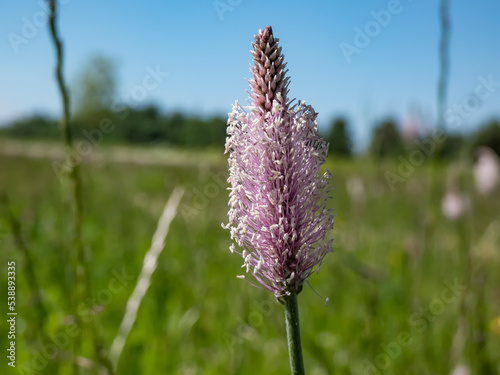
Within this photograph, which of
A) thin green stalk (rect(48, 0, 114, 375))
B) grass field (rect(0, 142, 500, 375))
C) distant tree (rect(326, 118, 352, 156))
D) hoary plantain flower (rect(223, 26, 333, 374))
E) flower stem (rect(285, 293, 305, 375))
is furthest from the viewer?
distant tree (rect(326, 118, 352, 156))

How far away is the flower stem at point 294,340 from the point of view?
79 centimetres

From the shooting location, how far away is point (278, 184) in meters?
0.95

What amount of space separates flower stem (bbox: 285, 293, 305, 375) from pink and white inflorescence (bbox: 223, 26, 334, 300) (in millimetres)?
44

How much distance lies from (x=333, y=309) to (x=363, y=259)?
6.44ft

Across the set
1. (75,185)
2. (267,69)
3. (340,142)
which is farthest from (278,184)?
(340,142)

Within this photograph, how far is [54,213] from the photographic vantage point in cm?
580

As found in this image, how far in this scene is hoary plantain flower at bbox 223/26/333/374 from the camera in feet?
2.98

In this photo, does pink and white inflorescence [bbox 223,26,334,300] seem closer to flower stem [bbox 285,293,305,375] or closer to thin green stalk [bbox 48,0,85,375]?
flower stem [bbox 285,293,305,375]

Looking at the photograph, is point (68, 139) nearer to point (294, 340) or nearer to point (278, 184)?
point (278, 184)

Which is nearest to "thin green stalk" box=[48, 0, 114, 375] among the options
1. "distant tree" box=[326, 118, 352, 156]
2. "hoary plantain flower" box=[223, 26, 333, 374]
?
"hoary plantain flower" box=[223, 26, 333, 374]

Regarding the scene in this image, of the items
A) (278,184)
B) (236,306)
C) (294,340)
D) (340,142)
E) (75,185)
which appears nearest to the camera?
(294,340)

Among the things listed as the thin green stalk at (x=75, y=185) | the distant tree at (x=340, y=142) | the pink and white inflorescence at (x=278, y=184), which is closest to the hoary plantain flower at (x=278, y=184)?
the pink and white inflorescence at (x=278, y=184)

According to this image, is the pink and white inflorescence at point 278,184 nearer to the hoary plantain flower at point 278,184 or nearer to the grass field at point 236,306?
the hoary plantain flower at point 278,184

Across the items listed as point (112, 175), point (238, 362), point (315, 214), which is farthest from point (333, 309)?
point (112, 175)
